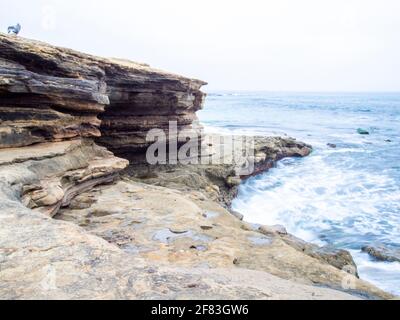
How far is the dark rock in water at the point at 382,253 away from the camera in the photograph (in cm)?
912

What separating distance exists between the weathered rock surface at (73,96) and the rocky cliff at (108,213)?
0.09ft

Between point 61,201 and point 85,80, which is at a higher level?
point 85,80

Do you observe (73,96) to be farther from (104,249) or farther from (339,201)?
(339,201)

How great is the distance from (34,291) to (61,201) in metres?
3.94

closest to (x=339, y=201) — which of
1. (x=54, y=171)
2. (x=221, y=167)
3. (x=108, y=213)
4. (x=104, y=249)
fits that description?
(x=221, y=167)

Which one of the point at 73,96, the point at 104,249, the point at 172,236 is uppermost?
the point at 73,96

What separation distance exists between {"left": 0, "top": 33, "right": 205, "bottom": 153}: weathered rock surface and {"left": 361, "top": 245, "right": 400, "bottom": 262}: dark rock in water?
282 inches

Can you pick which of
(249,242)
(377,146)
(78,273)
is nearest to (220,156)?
(249,242)

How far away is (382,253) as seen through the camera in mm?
9328

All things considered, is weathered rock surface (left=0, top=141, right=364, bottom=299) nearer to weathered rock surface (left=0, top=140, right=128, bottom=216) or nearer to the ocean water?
weathered rock surface (left=0, top=140, right=128, bottom=216)

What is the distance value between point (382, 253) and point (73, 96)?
8.56 m

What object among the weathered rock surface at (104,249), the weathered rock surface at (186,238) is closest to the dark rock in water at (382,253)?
the weathered rock surface at (186,238)
